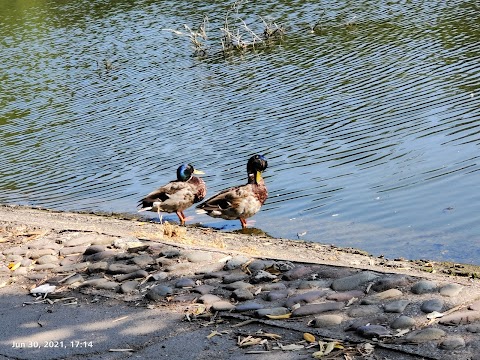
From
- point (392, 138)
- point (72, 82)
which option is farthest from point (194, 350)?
point (72, 82)

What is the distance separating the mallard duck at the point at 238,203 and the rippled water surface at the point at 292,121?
0.36m

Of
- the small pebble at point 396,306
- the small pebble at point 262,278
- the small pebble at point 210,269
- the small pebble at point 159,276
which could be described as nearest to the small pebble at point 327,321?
the small pebble at point 396,306

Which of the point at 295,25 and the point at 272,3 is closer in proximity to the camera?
the point at 295,25

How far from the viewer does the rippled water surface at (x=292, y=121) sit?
11.8 metres

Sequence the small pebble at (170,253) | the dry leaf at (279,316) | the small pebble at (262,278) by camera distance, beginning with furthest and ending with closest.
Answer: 1. the small pebble at (170,253)
2. the small pebble at (262,278)
3. the dry leaf at (279,316)

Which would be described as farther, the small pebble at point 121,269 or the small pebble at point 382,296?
the small pebble at point 121,269

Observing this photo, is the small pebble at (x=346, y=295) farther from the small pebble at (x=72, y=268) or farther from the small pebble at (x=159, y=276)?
the small pebble at (x=72, y=268)

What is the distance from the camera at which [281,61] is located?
22562 millimetres

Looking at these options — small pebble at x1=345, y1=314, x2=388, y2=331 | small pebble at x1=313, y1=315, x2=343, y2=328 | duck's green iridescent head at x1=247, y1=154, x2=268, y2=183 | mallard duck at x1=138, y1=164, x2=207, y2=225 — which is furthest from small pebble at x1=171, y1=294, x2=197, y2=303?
duck's green iridescent head at x1=247, y1=154, x2=268, y2=183

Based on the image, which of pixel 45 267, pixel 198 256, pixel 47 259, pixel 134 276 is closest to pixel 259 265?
pixel 198 256

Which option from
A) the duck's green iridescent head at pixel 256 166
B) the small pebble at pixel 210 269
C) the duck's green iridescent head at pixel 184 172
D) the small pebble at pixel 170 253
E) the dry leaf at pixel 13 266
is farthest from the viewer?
the duck's green iridescent head at pixel 184 172

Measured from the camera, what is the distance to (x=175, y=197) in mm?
12188

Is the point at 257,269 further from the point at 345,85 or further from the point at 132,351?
the point at 345,85

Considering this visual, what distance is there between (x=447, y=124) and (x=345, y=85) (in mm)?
4360
